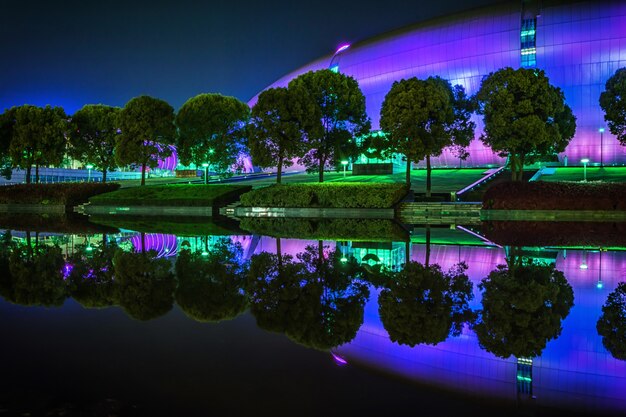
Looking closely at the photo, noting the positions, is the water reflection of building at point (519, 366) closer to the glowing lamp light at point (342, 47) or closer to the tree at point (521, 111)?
the tree at point (521, 111)

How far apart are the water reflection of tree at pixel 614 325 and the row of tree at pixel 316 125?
3030 centimetres

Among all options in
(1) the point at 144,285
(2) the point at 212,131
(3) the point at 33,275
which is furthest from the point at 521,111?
(3) the point at 33,275

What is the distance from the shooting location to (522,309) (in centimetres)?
735

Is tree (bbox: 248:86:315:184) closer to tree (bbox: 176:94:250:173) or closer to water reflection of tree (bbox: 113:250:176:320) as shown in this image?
tree (bbox: 176:94:250:173)

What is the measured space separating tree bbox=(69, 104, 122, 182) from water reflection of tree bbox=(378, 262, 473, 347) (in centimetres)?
4765

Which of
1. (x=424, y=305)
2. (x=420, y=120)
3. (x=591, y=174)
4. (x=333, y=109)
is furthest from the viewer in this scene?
(x=591, y=174)

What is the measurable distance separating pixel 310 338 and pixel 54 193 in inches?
1695

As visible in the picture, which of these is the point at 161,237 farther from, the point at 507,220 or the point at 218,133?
the point at 218,133

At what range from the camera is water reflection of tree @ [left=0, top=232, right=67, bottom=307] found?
320 inches

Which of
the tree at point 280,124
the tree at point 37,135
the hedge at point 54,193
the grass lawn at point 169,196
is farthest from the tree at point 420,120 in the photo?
the tree at point 37,135

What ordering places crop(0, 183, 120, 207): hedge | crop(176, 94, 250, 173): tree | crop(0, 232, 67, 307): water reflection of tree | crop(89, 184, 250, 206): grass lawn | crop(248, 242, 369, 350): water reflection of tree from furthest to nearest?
crop(176, 94, 250, 173): tree, crop(0, 183, 120, 207): hedge, crop(89, 184, 250, 206): grass lawn, crop(0, 232, 67, 307): water reflection of tree, crop(248, 242, 369, 350): water reflection of tree

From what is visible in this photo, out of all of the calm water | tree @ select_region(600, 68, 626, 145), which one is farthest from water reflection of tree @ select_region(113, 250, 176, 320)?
tree @ select_region(600, 68, 626, 145)

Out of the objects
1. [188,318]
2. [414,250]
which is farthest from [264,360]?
[414,250]

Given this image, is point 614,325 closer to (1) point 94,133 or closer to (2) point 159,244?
(2) point 159,244
